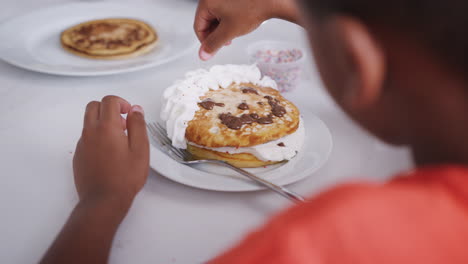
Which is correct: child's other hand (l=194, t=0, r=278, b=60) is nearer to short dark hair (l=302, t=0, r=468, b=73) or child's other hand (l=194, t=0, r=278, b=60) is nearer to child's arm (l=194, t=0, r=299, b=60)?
child's arm (l=194, t=0, r=299, b=60)

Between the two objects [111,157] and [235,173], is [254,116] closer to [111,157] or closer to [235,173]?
[235,173]

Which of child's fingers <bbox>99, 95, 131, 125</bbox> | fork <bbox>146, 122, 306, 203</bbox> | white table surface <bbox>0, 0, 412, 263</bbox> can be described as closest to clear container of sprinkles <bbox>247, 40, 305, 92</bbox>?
white table surface <bbox>0, 0, 412, 263</bbox>

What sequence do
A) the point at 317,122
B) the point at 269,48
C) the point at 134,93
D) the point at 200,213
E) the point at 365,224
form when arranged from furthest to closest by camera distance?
the point at 269,48, the point at 134,93, the point at 317,122, the point at 200,213, the point at 365,224

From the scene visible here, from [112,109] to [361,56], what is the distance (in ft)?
1.77

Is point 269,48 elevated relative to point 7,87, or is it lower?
elevated

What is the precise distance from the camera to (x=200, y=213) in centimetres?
79

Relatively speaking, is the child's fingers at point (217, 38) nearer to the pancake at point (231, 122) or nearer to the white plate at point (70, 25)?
the pancake at point (231, 122)

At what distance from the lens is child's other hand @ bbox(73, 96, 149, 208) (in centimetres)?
75

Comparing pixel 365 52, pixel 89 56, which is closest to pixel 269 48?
pixel 89 56

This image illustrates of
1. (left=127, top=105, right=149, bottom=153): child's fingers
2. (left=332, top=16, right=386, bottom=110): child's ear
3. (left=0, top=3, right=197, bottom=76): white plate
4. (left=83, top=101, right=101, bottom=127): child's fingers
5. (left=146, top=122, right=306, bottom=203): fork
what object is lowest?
(left=0, top=3, right=197, bottom=76): white plate

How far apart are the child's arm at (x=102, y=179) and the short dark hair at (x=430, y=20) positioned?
482mm

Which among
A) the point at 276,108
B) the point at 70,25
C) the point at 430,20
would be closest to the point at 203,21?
the point at 276,108

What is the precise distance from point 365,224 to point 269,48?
3.33ft

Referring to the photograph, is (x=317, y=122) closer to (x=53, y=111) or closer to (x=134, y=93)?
(x=134, y=93)
